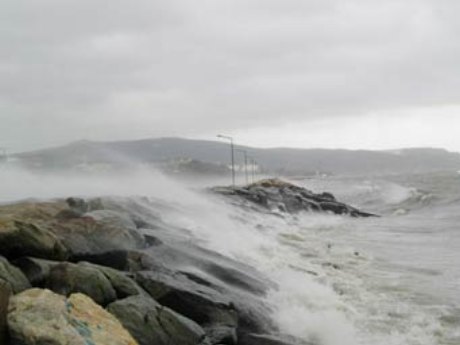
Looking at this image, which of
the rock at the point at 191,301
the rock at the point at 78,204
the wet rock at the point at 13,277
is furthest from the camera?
the rock at the point at 78,204

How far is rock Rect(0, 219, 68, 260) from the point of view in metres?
9.12

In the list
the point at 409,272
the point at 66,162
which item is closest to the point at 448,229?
the point at 409,272

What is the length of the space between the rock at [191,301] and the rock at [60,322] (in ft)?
6.20

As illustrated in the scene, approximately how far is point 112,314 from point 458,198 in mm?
49217

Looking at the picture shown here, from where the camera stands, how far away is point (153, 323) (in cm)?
816

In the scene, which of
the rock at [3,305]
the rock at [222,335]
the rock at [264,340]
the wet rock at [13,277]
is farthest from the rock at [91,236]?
the rock at [3,305]

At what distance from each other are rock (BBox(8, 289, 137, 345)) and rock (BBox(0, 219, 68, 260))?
1.94 m

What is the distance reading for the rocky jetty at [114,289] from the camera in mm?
6711

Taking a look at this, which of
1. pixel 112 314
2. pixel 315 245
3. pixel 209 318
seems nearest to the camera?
pixel 112 314

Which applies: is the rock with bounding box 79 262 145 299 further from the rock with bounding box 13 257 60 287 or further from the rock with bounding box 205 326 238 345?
the rock with bounding box 205 326 238 345

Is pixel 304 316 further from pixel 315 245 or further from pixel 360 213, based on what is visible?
pixel 360 213

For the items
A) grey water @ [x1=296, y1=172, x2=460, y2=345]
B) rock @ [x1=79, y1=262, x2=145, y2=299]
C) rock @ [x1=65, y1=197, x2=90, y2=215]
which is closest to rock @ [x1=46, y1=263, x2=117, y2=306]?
rock @ [x1=79, y1=262, x2=145, y2=299]

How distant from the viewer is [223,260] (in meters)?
13.5

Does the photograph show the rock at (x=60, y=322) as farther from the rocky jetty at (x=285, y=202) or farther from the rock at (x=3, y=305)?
the rocky jetty at (x=285, y=202)
